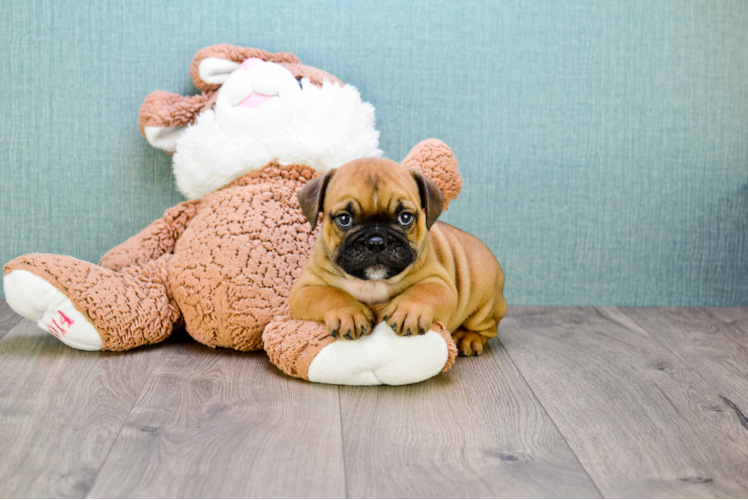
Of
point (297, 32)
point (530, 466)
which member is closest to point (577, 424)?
point (530, 466)

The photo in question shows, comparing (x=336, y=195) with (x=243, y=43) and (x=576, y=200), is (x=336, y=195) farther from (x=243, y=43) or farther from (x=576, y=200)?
(x=576, y=200)

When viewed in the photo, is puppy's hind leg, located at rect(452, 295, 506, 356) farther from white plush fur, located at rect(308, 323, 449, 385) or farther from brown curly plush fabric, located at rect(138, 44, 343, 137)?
brown curly plush fabric, located at rect(138, 44, 343, 137)

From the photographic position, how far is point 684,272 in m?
3.07

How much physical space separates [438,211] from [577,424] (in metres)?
0.72

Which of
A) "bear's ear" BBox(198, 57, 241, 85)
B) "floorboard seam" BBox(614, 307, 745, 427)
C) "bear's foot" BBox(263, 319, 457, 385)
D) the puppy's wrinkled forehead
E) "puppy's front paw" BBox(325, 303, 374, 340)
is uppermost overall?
"bear's ear" BBox(198, 57, 241, 85)

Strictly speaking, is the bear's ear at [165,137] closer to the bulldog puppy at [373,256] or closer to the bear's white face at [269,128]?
the bear's white face at [269,128]

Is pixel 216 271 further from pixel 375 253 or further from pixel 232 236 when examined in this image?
pixel 375 253

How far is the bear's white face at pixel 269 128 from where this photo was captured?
7.90ft

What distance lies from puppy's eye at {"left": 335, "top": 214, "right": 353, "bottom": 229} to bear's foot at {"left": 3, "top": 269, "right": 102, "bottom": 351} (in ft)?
2.94

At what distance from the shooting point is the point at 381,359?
1927 mm

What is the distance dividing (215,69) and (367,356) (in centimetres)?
130

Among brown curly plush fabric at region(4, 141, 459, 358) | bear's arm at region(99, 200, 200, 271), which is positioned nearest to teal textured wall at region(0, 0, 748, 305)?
bear's arm at region(99, 200, 200, 271)

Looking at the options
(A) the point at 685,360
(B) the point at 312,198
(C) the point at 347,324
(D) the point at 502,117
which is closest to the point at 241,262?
(B) the point at 312,198

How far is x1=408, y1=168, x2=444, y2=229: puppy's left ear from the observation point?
203 cm
